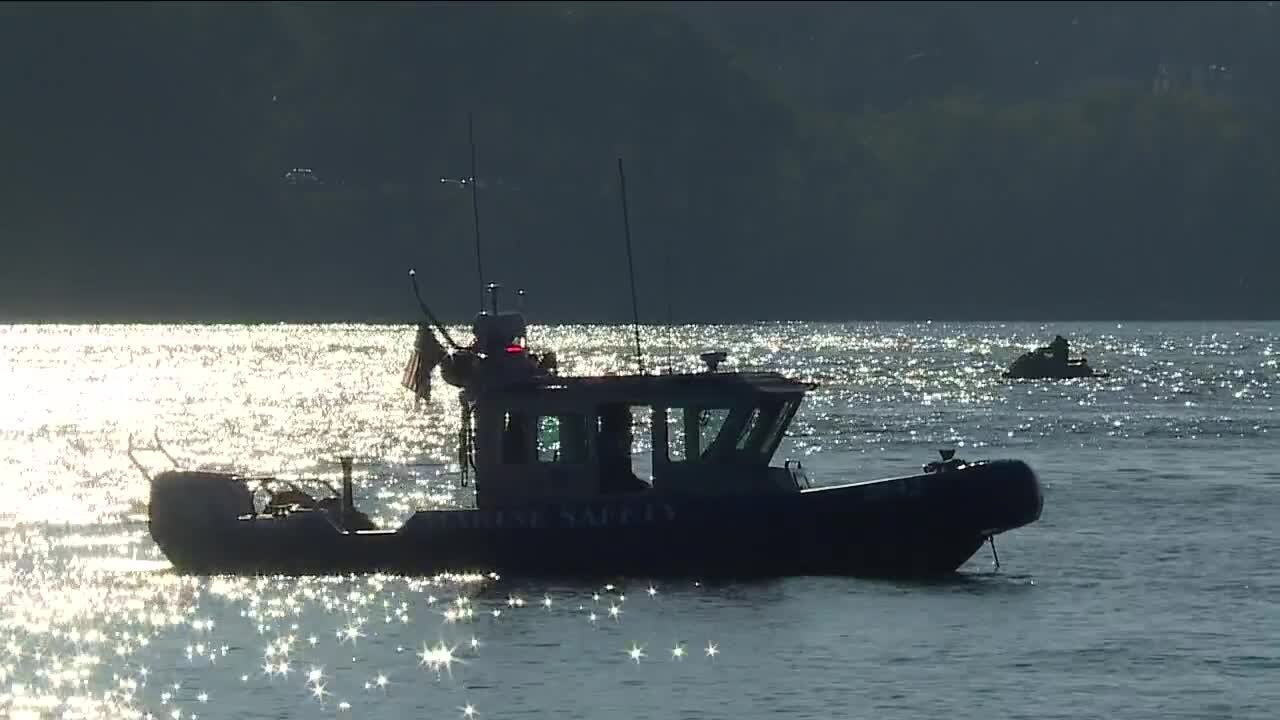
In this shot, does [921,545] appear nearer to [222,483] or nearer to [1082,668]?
[1082,668]

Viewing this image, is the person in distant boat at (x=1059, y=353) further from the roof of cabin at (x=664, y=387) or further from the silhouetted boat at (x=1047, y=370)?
the roof of cabin at (x=664, y=387)

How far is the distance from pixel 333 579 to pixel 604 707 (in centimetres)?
1386

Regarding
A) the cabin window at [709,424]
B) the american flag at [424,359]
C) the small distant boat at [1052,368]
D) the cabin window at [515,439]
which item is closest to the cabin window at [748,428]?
the cabin window at [709,424]

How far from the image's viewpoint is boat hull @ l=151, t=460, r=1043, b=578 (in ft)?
157

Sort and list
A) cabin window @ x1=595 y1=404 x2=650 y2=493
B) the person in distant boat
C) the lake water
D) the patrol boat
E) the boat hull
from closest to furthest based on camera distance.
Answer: the lake water → the boat hull → the patrol boat → cabin window @ x1=595 y1=404 x2=650 y2=493 → the person in distant boat

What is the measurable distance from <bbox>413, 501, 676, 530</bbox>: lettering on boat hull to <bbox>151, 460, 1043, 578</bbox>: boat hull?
0.06 feet

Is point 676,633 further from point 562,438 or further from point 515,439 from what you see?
point 515,439

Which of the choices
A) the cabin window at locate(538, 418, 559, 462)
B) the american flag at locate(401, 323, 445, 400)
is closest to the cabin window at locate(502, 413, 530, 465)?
the cabin window at locate(538, 418, 559, 462)

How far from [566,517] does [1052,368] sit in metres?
126

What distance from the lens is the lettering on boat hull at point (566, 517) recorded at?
48344 millimetres

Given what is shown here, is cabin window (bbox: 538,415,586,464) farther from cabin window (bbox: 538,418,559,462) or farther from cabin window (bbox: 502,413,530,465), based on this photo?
cabin window (bbox: 502,413,530,465)

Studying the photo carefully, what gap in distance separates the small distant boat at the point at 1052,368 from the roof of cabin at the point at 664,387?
123m

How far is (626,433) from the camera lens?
1929 inches

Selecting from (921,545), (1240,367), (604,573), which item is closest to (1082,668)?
(921,545)
